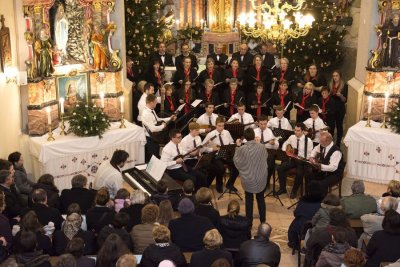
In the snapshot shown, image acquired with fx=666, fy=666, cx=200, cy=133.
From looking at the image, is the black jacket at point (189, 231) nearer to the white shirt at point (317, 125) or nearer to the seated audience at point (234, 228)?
the seated audience at point (234, 228)

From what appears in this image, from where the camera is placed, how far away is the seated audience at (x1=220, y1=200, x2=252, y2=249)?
791 centimetres

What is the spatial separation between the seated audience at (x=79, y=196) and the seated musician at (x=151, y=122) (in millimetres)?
3865

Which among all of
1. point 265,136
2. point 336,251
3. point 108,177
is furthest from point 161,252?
point 265,136

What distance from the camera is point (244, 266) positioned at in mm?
7332

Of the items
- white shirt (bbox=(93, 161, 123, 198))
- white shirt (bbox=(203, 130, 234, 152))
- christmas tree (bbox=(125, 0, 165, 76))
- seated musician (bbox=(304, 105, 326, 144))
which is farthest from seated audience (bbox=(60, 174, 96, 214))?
christmas tree (bbox=(125, 0, 165, 76))

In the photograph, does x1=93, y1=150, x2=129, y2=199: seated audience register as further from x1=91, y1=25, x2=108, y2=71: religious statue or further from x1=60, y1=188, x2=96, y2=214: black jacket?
x1=91, y1=25, x2=108, y2=71: religious statue

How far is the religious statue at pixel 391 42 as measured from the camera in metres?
12.4

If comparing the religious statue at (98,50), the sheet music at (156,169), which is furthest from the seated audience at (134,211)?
the religious statue at (98,50)

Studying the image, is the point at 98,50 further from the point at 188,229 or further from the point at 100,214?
the point at 188,229

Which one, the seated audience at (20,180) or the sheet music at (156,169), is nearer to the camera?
the seated audience at (20,180)

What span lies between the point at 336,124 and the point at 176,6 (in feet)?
28.9

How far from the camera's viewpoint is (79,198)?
880cm

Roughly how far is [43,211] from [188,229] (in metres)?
1.79

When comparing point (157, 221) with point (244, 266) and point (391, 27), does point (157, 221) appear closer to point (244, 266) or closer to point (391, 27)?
point (244, 266)
